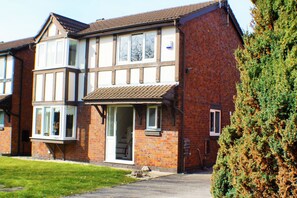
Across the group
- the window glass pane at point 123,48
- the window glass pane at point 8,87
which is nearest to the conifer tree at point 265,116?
the window glass pane at point 123,48

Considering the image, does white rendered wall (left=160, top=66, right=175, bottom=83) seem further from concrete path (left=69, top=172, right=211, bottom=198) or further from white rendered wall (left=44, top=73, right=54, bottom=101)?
white rendered wall (left=44, top=73, right=54, bottom=101)

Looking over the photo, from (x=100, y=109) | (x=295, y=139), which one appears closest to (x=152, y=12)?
(x=100, y=109)

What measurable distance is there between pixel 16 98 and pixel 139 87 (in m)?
9.37

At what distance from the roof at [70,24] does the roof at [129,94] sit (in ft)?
11.4

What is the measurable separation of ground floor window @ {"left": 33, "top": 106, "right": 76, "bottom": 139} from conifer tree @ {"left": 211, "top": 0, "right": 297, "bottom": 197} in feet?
37.3

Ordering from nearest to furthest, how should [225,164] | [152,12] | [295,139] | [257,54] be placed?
[295,139], [257,54], [225,164], [152,12]

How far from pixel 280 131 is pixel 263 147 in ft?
1.32

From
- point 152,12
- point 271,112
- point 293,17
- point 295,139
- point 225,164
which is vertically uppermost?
point 152,12

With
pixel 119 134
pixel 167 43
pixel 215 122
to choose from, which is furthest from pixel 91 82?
pixel 215 122

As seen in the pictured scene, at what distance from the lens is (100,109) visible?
51.9 ft

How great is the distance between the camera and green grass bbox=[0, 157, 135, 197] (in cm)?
936

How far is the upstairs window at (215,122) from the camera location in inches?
640

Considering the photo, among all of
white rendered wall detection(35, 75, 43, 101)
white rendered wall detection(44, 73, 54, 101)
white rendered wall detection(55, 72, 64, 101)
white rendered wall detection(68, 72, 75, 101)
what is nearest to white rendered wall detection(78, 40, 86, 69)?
white rendered wall detection(68, 72, 75, 101)

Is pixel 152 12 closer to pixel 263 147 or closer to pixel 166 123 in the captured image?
pixel 166 123
